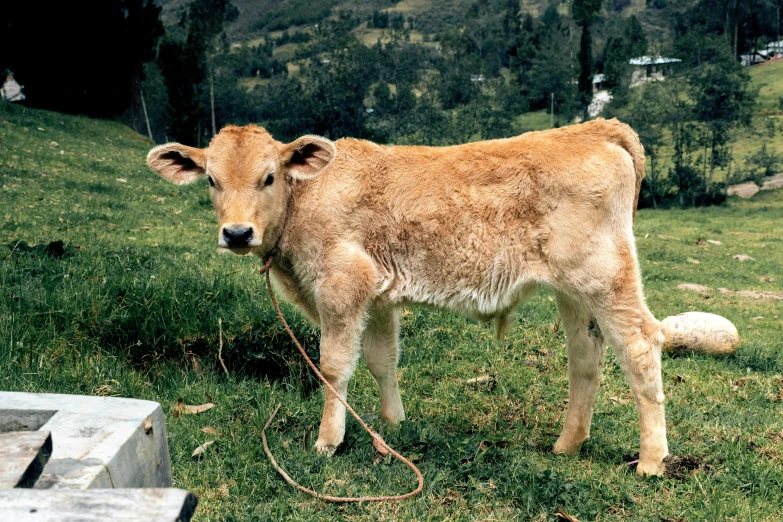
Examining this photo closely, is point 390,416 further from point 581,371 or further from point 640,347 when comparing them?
point 640,347

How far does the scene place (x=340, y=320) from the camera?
5.78m

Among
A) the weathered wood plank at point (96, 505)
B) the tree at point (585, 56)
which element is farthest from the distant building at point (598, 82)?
the weathered wood plank at point (96, 505)

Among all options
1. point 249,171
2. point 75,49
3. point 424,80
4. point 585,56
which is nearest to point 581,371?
point 249,171

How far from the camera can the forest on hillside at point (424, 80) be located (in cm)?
3781

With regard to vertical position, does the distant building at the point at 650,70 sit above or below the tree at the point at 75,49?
below

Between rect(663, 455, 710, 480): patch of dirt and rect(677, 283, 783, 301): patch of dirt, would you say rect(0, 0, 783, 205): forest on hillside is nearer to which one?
rect(677, 283, 783, 301): patch of dirt

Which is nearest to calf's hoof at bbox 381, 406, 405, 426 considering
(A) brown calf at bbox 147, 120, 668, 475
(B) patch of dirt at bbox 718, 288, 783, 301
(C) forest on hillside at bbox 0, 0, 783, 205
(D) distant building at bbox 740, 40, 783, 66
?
(A) brown calf at bbox 147, 120, 668, 475

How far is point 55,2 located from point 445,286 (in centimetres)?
3551

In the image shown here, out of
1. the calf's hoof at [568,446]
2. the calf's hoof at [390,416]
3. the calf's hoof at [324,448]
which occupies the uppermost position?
the calf's hoof at [324,448]

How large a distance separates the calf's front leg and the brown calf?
11mm

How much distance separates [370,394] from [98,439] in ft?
14.2

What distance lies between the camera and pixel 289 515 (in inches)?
186

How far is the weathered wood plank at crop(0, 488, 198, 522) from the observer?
2105mm

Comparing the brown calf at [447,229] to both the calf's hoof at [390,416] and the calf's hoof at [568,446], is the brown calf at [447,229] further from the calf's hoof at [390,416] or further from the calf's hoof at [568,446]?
the calf's hoof at [390,416]
